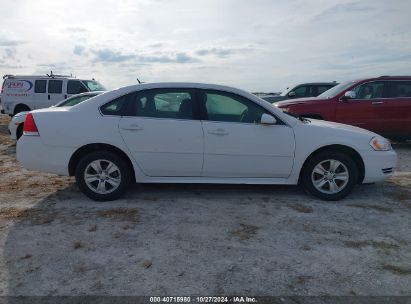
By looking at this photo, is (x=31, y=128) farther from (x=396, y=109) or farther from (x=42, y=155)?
(x=396, y=109)

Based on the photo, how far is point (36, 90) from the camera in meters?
14.4

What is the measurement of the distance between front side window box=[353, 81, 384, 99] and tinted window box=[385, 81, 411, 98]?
0.19 meters

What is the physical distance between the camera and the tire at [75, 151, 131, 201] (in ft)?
16.5

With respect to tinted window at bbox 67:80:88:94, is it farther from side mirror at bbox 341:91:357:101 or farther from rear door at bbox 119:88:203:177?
rear door at bbox 119:88:203:177

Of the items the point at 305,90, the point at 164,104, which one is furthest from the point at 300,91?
the point at 164,104

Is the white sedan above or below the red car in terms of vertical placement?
below

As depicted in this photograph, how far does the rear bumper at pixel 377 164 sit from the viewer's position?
5.23 meters

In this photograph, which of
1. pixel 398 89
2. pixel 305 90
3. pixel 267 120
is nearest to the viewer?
pixel 267 120

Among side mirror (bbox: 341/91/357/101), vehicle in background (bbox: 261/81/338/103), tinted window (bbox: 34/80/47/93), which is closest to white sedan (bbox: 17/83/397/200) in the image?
side mirror (bbox: 341/91/357/101)

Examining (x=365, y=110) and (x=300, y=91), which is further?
(x=300, y=91)

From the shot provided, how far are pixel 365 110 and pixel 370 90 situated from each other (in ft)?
1.74

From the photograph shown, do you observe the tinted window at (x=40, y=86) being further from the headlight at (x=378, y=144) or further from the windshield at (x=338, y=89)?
the headlight at (x=378, y=144)

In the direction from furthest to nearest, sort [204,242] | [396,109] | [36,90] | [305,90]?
1. [36,90]
2. [305,90]
3. [396,109]
4. [204,242]

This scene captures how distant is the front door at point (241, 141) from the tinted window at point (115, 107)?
1047mm
